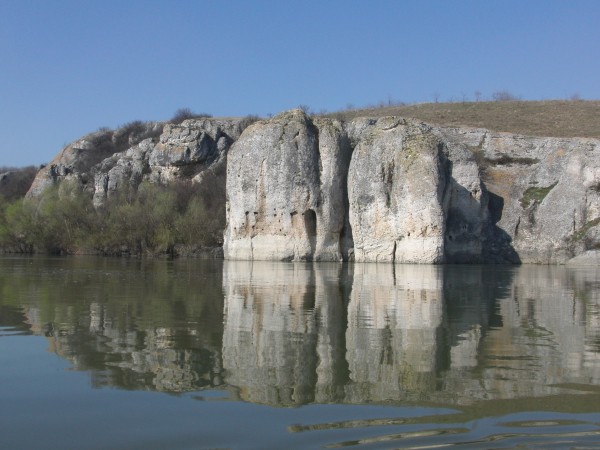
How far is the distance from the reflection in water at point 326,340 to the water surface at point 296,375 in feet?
0.13

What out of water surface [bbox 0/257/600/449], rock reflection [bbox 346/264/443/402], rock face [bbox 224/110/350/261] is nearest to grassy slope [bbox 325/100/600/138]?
rock face [bbox 224/110/350/261]

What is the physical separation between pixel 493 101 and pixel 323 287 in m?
72.2

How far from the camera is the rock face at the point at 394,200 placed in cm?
4000

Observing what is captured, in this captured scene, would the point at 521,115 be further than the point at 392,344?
Yes

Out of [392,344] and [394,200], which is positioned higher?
[394,200]

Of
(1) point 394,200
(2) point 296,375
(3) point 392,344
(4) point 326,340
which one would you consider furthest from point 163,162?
(2) point 296,375

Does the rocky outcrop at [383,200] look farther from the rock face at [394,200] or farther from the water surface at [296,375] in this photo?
the water surface at [296,375]

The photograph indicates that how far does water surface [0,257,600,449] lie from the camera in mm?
5605

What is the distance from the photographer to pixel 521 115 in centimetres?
7312

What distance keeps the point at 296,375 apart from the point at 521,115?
70651mm

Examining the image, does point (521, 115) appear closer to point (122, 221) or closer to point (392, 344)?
point (122, 221)

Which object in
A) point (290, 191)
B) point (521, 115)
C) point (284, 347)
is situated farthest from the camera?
point (521, 115)

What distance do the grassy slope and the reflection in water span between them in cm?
4930

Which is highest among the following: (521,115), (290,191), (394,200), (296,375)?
(521,115)
